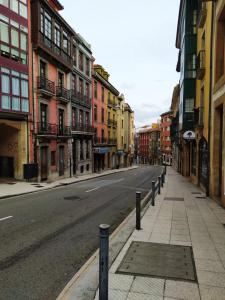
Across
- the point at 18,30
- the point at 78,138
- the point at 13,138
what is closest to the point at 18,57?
the point at 18,30

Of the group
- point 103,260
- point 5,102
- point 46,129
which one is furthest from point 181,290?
point 46,129

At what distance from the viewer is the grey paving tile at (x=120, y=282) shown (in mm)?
4348

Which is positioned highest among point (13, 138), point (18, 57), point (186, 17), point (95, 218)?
point (186, 17)

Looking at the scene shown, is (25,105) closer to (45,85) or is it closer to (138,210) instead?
(45,85)

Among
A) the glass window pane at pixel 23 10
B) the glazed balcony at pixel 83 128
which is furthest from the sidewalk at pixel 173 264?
the glazed balcony at pixel 83 128

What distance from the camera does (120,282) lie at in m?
4.52

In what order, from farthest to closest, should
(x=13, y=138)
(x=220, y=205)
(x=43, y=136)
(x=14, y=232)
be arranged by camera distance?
(x=43, y=136) → (x=13, y=138) → (x=220, y=205) → (x=14, y=232)

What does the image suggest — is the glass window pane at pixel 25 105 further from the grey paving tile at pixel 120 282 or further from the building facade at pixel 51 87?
the grey paving tile at pixel 120 282

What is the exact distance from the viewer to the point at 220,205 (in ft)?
36.3

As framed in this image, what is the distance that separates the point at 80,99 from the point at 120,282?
28173mm

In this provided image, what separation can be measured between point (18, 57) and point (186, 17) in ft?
49.6

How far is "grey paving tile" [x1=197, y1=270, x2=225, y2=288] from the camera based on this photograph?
451 centimetres

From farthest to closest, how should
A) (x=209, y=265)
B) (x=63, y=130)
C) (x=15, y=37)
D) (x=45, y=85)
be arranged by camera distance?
1. (x=63, y=130)
2. (x=45, y=85)
3. (x=15, y=37)
4. (x=209, y=265)

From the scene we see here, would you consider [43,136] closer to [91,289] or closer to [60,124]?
[60,124]
